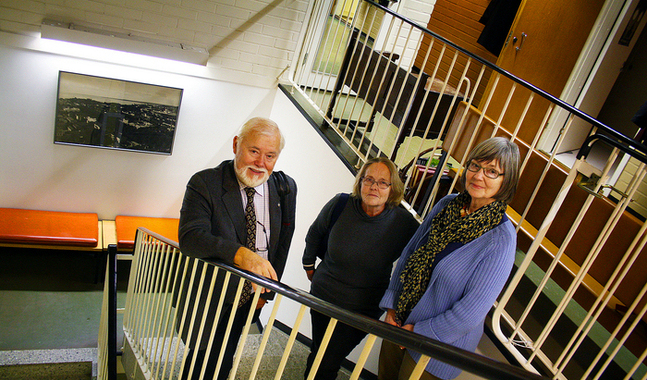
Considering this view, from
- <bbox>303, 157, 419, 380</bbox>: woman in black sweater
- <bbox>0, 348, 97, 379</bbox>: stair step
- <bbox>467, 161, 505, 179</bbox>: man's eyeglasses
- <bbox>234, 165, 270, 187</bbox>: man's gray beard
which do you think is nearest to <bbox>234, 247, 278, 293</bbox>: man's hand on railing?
<bbox>234, 165, 270, 187</bbox>: man's gray beard

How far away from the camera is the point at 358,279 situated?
6.82 feet

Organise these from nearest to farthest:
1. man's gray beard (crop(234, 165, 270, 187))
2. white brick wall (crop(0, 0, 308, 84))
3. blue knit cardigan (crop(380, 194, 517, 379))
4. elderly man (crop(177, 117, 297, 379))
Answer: blue knit cardigan (crop(380, 194, 517, 379))
elderly man (crop(177, 117, 297, 379))
man's gray beard (crop(234, 165, 270, 187))
white brick wall (crop(0, 0, 308, 84))

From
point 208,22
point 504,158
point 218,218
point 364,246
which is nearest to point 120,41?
point 208,22

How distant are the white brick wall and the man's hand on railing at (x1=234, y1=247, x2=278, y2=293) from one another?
3280 mm

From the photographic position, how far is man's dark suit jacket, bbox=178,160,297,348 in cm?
172

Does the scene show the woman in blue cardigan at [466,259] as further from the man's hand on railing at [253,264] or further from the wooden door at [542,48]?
the wooden door at [542,48]

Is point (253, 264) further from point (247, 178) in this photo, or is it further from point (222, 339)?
point (222, 339)

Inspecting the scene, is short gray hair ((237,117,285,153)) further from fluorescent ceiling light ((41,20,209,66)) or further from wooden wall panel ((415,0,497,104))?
wooden wall panel ((415,0,497,104))

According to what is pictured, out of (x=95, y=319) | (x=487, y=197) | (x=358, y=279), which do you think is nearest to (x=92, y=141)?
(x=95, y=319)

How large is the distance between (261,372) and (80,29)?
3.18m

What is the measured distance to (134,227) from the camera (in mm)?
4852

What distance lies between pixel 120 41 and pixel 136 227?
207cm

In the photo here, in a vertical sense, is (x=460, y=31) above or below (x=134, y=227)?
above

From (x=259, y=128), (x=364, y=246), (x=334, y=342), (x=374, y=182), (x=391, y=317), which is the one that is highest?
(x=259, y=128)
